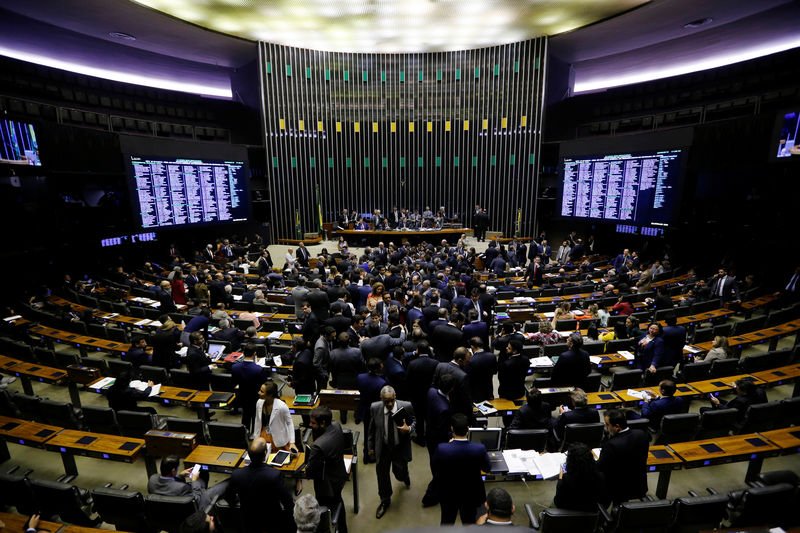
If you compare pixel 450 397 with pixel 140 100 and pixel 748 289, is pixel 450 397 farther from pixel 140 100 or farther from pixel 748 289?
pixel 140 100

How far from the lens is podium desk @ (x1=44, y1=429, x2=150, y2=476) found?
395cm

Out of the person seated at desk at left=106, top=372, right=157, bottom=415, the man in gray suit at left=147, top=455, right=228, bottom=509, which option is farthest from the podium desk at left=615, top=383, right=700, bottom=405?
the person seated at desk at left=106, top=372, right=157, bottom=415

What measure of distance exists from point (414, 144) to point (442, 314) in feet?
50.5

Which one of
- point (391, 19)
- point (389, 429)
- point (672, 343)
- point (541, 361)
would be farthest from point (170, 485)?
point (391, 19)

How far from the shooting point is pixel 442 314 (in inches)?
230

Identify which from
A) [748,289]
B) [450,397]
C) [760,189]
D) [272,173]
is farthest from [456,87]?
[450,397]

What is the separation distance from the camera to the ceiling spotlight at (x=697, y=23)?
12191 mm

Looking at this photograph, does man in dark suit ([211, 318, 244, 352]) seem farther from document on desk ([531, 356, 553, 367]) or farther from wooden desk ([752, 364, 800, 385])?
wooden desk ([752, 364, 800, 385])

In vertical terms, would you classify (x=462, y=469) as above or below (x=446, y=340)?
below

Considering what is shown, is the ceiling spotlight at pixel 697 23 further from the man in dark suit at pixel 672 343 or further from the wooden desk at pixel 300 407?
the wooden desk at pixel 300 407

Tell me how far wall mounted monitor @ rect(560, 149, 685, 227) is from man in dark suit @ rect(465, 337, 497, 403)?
1053cm

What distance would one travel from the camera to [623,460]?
3.23 m

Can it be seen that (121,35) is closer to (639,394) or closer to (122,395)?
(122,395)

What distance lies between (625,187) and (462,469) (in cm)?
Answer: 1331
